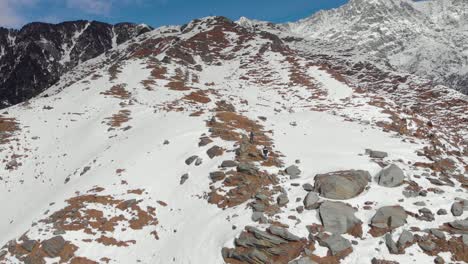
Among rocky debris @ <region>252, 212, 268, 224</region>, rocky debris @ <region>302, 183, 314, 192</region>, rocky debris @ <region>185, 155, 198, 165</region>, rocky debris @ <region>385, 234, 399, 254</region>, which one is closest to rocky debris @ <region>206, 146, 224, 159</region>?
rocky debris @ <region>185, 155, 198, 165</region>

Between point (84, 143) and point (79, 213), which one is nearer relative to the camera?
point (79, 213)

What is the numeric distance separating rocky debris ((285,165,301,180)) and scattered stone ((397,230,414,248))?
8.32 metres

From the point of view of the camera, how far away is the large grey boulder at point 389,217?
20562mm

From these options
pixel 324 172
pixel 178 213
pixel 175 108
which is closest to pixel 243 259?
pixel 178 213

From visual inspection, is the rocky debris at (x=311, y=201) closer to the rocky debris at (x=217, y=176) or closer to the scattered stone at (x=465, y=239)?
the rocky debris at (x=217, y=176)

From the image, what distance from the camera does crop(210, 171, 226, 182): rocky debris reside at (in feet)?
89.8

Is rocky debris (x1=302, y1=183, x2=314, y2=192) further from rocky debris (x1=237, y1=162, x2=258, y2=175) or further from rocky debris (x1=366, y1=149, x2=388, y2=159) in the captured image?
rocky debris (x1=366, y1=149, x2=388, y2=159)

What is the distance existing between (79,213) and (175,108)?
24050 millimetres

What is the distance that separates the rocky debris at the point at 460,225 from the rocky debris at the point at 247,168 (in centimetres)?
1223

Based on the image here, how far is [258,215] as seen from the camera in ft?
72.6

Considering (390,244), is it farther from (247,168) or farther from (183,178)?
(183,178)

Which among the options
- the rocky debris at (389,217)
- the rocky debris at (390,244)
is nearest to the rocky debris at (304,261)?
the rocky debris at (390,244)

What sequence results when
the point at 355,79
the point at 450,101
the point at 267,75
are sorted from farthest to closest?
the point at 355,79 → the point at 450,101 → the point at 267,75

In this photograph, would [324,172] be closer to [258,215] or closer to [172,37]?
[258,215]
